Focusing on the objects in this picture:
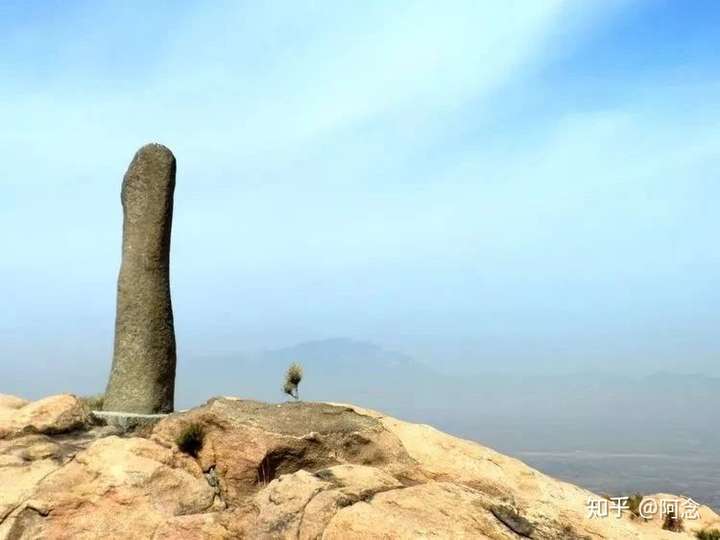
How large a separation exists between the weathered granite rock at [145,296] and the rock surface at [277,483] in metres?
1.64

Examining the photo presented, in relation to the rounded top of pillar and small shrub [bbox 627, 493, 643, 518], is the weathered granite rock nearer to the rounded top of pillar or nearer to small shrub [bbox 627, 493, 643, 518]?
the rounded top of pillar

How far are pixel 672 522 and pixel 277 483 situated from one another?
9.42 meters

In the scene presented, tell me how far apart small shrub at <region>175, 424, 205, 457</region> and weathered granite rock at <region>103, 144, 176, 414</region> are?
323cm

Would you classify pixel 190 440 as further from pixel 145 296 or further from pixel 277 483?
pixel 145 296

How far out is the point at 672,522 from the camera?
51.0 ft

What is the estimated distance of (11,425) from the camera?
44.4 ft

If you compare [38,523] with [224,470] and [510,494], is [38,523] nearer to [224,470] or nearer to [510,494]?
[224,470]

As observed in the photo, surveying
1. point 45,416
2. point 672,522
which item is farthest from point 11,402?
point 672,522

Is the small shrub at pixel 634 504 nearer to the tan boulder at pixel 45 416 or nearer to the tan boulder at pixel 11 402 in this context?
the tan boulder at pixel 45 416

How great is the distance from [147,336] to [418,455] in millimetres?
7031

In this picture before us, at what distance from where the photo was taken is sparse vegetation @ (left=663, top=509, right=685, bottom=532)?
1538cm

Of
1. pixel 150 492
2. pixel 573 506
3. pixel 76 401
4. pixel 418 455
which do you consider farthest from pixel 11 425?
pixel 573 506

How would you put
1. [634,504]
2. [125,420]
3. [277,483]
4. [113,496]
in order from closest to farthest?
[113,496] < [277,483] < [125,420] < [634,504]

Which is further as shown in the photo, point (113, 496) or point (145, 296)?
point (145, 296)
